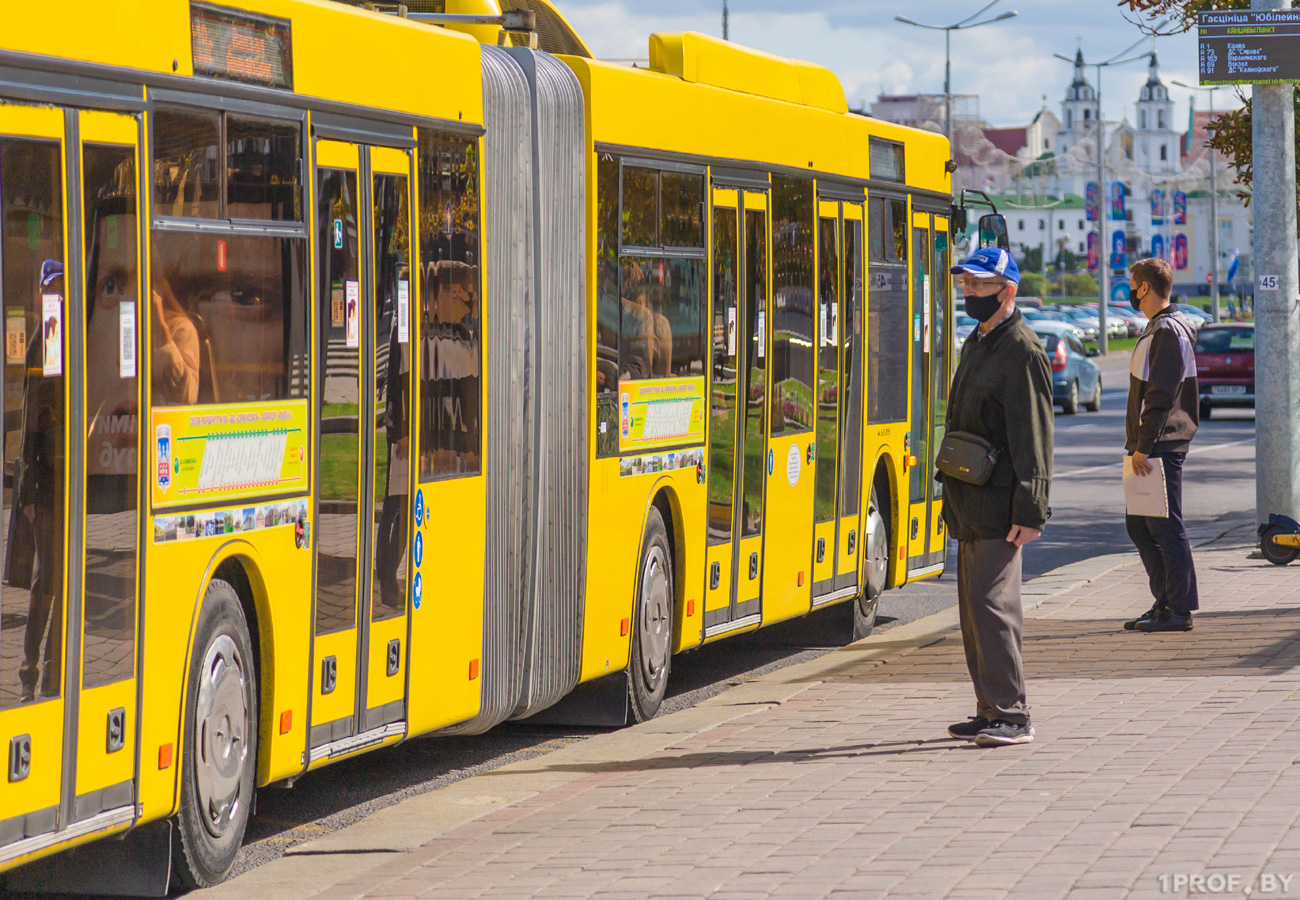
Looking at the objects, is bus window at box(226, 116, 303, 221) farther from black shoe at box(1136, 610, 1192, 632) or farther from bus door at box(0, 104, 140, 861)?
black shoe at box(1136, 610, 1192, 632)

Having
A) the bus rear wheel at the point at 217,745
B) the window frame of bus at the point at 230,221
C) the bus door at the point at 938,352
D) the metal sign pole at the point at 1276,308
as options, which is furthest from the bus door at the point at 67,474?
the metal sign pole at the point at 1276,308

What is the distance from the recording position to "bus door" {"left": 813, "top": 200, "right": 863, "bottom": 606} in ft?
38.5

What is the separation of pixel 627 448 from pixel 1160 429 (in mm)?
3456

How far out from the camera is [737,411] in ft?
34.4

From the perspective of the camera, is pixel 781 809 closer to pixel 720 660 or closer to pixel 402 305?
pixel 402 305

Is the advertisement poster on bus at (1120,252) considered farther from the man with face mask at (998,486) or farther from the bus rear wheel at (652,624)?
the man with face mask at (998,486)

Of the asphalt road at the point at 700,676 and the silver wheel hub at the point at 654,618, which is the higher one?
the silver wheel hub at the point at 654,618

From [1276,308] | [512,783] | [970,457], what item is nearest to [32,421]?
[512,783]

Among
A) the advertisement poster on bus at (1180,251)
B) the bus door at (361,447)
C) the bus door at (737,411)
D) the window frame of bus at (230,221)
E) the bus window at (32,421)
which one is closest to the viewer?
the bus window at (32,421)

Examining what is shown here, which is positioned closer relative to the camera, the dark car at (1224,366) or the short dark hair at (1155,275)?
the short dark hair at (1155,275)

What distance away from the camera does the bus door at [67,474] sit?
5.22 meters

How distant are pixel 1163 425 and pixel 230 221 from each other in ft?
21.1

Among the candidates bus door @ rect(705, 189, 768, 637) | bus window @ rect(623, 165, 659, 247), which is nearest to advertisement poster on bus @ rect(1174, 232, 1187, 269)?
bus door @ rect(705, 189, 768, 637)

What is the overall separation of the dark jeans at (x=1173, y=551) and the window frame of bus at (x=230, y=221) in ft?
20.0
